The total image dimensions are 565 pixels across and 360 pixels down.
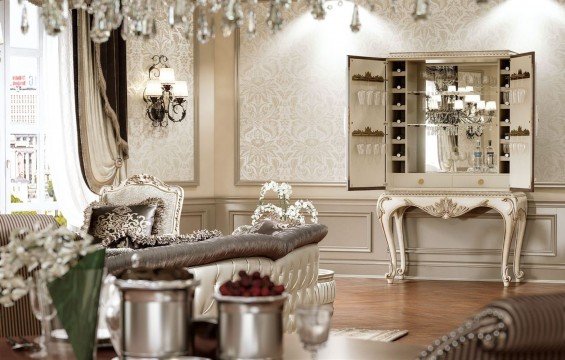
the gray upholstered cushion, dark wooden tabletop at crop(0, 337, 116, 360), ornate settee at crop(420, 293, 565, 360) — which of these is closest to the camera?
ornate settee at crop(420, 293, 565, 360)

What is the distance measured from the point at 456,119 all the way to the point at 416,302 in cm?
207

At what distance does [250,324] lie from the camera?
1.92 metres

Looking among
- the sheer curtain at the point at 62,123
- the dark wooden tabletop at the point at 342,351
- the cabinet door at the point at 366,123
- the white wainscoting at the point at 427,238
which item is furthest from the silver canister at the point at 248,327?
the white wainscoting at the point at 427,238

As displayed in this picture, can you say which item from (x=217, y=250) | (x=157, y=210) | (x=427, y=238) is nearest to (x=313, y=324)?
(x=217, y=250)

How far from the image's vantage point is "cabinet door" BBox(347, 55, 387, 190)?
326 inches

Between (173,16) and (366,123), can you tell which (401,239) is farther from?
(173,16)

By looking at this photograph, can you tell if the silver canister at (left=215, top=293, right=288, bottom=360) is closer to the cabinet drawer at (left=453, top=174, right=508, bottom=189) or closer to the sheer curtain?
the sheer curtain

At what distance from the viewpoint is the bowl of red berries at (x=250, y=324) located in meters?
1.92

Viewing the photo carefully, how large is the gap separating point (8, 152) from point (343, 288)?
117 inches

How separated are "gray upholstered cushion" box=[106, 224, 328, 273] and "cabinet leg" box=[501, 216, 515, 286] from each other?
137 inches

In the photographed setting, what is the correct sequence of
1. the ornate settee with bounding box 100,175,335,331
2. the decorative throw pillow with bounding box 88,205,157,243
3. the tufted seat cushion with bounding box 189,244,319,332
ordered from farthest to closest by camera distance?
the decorative throw pillow with bounding box 88,205,157,243, the tufted seat cushion with bounding box 189,244,319,332, the ornate settee with bounding box 100,175,335,331

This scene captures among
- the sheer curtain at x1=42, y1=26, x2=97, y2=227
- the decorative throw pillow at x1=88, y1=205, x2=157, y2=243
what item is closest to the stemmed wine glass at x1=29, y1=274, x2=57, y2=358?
the decorative throw pillow at x1=88, y1=205, x2=157, y2=243

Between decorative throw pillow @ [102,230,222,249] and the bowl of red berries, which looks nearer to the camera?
the bowl of red berries

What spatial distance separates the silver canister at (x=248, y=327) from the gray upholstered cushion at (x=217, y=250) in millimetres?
1418
